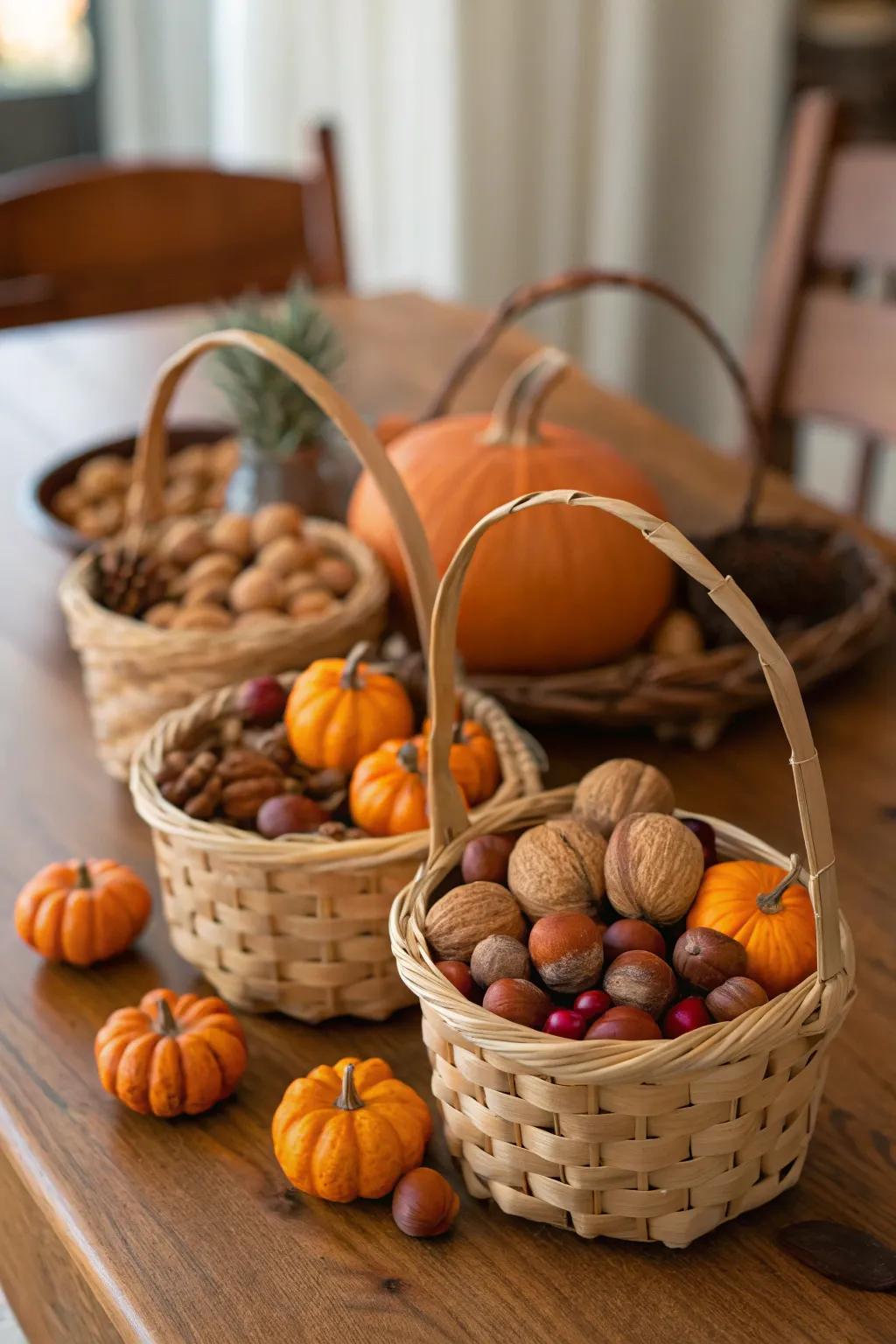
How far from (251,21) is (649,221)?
979 millimetres

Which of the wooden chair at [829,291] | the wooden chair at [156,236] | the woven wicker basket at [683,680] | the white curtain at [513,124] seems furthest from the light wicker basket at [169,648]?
the white curtain at [513,124]

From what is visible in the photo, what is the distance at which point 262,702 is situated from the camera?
95 centimetres

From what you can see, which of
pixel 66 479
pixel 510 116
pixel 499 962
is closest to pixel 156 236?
pixel 66 479

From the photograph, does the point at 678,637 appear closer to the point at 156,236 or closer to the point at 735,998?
the point at 735,998

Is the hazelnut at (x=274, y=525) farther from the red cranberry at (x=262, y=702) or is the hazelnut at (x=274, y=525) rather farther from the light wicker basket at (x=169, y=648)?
the red cranberry at (x=262, y=702)

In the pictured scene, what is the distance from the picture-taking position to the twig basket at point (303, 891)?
803 millimetres

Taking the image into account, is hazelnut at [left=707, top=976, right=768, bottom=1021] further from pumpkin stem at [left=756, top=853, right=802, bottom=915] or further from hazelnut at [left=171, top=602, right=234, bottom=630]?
hazelnut at [left=171, top=602, right=234, bottom=630]

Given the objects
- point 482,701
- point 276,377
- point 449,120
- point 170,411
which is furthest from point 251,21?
point 482,701

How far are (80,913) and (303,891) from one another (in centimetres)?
17

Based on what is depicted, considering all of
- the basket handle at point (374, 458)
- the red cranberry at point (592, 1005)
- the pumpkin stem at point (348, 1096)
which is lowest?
the pumpkin stem at point (348, 1096)

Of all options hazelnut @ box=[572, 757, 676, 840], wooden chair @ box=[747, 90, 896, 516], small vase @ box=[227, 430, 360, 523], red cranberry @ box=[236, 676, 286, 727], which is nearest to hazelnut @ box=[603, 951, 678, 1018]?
hazelnut @ box=[572, 757, 676, 840]

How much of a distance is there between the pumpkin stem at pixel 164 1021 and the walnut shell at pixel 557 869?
0.69 ft

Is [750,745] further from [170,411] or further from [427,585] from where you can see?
[170,411]

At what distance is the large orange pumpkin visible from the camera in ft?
3.78
